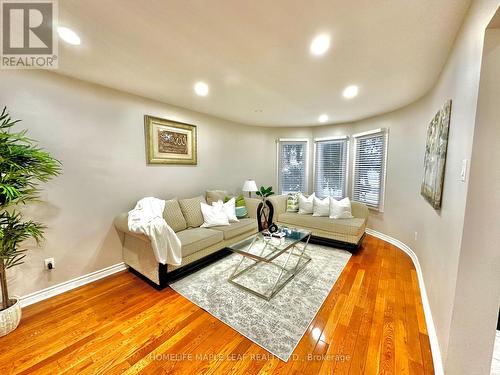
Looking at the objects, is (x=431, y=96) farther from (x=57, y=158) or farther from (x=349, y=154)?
(x=57, y=158)

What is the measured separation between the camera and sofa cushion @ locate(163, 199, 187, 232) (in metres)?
2.73

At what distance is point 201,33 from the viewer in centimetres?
148

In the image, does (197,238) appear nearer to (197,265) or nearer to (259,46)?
(197,265)

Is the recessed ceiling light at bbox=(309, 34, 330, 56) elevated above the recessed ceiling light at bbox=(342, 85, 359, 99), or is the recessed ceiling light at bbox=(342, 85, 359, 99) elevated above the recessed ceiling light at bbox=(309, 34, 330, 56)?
the recessed ceiling light at bbox=(342, 85, 359, 99)

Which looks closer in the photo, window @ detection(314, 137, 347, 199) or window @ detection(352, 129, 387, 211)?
window @ detection(352, 129, 387, 211)

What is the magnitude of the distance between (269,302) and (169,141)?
2652 mm

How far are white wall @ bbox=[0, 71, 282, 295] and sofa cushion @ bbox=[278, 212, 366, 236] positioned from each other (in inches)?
83.9

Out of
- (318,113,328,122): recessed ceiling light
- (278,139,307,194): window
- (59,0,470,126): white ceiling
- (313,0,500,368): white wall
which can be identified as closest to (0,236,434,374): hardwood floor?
(313,0,500,368): white wall

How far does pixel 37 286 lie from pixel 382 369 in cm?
319

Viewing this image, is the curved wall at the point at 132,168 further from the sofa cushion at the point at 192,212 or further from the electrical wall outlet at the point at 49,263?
the sofa cushion at the point at 192,212

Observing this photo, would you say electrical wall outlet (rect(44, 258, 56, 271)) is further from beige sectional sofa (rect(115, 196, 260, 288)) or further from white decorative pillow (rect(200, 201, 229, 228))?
white decorative pillow (rect(200, 201, 229, 228))

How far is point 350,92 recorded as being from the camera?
262 cm

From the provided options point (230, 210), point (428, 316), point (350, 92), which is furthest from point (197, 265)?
point (350, 92)

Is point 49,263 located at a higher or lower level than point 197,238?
lower
